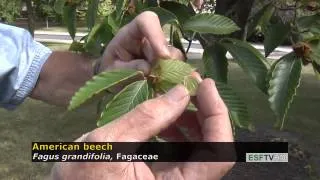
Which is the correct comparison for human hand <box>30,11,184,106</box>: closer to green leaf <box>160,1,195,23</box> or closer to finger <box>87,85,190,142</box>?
finger <box>87,85,190,142</box>

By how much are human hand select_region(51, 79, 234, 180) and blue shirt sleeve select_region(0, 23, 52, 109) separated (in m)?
0.71

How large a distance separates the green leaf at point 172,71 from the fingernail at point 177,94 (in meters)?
0.03

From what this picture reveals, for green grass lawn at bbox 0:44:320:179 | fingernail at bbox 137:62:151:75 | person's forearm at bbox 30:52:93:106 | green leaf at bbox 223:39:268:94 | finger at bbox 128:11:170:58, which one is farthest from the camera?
green grass lawn at bbox 0:44:320:179

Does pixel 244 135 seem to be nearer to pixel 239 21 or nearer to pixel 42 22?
pixel 239 21

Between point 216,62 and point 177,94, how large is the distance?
47 cm

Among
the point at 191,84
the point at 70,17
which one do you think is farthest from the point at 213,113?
the point at 70,17

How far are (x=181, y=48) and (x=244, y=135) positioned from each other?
3.63 meters

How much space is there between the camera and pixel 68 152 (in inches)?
40.8

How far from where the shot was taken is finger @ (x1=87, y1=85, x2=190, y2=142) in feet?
3.17

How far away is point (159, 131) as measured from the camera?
1.03m

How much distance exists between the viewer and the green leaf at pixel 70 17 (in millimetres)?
1793

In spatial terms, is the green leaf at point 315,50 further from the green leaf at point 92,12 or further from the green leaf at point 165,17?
the green leaf at point 92,12

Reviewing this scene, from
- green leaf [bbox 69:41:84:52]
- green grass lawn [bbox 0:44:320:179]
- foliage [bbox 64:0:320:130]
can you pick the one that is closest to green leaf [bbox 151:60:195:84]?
foliage [bbox 64:0:320:130]

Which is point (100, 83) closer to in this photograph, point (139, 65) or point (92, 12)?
point (139, 65)
